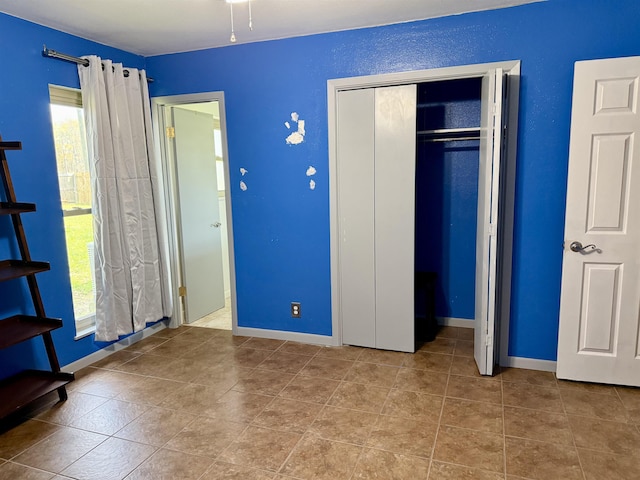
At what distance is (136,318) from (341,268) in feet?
5.55

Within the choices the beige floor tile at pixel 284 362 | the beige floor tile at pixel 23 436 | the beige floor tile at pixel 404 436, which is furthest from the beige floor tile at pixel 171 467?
the beige floor tile at pixel 284 362

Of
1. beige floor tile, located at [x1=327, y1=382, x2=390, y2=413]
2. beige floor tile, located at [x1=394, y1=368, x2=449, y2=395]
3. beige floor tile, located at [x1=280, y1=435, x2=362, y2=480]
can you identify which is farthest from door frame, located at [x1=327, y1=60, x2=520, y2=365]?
beige floor tile, located at [x1=280, y1=435, x2=362, y2=480]

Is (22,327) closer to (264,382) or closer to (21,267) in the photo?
(21,267)

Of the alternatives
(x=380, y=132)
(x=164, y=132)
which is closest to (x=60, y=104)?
(x=164, y=132)

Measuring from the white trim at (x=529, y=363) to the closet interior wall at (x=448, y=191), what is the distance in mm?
847

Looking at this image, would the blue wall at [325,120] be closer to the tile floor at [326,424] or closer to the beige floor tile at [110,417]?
the tile floor at [326,424]

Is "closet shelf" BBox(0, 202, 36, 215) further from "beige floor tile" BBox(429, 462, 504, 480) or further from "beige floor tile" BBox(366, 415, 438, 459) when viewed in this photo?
"beige floor tile" BBox(429, 462, 504, 480)

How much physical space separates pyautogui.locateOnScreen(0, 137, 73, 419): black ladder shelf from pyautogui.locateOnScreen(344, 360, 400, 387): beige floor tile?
6.00 ft

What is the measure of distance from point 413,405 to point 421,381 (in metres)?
0.32

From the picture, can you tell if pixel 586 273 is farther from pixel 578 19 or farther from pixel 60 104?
pixel 60 104

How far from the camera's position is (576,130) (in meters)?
2.56

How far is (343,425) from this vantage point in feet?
7.79

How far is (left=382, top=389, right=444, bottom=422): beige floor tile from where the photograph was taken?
96.8 inches

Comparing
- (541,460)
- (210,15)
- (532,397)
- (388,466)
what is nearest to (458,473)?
(388,466)
